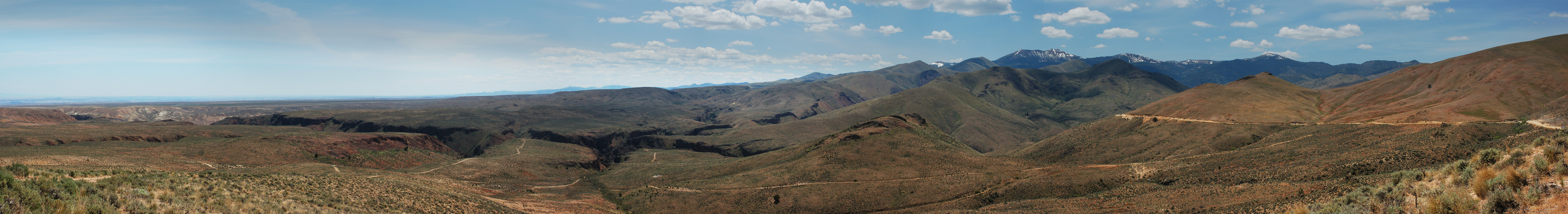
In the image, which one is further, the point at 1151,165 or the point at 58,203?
the point at 1151,165

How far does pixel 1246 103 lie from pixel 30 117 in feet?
877

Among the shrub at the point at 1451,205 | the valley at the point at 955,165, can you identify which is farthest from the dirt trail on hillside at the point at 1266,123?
the shrub at the point at 1451,205

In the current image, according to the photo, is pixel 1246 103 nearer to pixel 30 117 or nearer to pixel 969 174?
pixel 969 174

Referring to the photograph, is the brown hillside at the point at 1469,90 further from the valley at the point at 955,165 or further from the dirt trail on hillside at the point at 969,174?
the dirt trail on hillside at the point at 969,174

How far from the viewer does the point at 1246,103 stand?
91.1 meters

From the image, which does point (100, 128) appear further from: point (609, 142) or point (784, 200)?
point (784, 200)

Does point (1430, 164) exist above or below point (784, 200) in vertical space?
above

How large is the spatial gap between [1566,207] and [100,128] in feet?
506

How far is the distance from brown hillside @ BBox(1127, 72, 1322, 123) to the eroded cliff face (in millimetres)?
230954

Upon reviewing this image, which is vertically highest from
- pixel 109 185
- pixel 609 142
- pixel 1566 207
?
pixel 1566 207

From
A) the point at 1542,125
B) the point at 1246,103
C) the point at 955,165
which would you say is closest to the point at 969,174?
the point at 955,165

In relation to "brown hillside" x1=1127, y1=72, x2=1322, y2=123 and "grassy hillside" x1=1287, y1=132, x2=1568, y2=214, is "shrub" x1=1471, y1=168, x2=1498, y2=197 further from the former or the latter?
A: "brown hillside" x1=1127, y1=72, x2=1322, y2=123

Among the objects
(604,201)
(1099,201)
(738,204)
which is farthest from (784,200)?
(1099,201)

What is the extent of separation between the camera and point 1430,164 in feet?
121
